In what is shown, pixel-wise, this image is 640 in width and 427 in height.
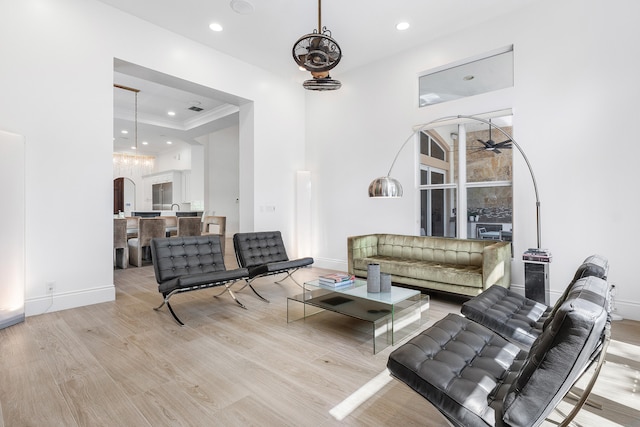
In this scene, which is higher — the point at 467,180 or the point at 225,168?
the point at 225,168

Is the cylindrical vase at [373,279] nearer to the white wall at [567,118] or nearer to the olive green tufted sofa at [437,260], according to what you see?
the olive green tufted sofa at [437,260]

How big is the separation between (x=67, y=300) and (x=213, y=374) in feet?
8.93

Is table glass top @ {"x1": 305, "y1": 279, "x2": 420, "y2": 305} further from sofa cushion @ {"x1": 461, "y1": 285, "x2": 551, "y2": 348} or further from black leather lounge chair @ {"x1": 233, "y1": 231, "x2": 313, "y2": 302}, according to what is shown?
black leather lounge chair @ {"x1": 233, "y1": 231, "x2": 313, "y2": 302}

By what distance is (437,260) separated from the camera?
468 cm

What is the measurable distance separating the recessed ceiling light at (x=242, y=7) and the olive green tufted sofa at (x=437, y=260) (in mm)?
3481

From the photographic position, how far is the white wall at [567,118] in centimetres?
358

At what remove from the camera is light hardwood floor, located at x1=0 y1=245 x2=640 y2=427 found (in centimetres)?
189

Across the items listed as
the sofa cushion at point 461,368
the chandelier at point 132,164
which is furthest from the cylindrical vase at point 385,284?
the chandelier at point 132,164

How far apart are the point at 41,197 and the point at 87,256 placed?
0.85 metres

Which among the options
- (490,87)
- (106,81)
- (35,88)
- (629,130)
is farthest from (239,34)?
(629,130)

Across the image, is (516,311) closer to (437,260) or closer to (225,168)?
(437,260)

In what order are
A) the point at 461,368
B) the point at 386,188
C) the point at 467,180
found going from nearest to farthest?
the point at 461,368 < the point at 386,188 < the point at 467,180

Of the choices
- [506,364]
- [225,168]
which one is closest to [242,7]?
[506,364]

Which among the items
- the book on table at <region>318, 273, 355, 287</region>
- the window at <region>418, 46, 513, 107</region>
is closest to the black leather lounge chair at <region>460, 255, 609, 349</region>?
the book on table at <region>318, 273, 355, 287</region>
